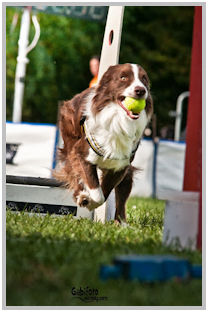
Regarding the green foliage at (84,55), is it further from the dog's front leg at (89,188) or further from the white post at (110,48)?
the dog's front leg at (89,188)

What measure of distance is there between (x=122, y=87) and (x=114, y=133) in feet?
1.22

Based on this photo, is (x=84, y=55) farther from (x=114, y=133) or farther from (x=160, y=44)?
(x=114, y=133)

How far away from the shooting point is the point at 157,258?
2.54m

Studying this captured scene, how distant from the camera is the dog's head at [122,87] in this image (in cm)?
367

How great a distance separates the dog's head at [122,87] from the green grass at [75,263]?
0.93m

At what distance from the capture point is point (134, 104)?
147 inches

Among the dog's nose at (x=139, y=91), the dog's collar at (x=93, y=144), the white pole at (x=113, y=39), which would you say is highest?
the white pole at (x=113, y=39)

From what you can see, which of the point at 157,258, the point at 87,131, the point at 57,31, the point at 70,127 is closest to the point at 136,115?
the point at 87,131

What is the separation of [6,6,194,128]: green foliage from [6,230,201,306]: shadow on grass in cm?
641

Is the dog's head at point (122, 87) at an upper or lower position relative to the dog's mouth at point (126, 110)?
upper

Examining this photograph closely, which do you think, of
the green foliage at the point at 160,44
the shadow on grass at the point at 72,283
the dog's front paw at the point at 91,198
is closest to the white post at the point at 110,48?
the dog's front paw at the point at 91,198

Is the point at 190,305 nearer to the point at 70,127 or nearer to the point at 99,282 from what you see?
the point at 99,282

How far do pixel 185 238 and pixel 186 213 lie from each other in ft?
0.52

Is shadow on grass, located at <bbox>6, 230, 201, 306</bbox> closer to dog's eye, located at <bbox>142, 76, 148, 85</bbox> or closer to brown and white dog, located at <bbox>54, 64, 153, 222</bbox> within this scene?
brown and white dog, located at <bbox>54, 64, 153, 222</bbox>
